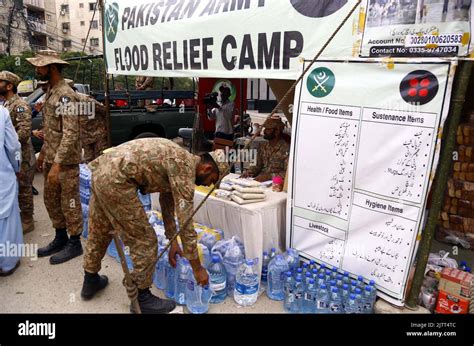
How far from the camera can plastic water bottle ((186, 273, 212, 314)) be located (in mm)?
3137

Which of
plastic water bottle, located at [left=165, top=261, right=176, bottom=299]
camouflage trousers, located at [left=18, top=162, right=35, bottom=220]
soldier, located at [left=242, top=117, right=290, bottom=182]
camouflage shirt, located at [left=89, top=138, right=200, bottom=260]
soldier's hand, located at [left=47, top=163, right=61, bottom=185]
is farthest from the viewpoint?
soldier, located at [left=242, top=117, right=290, bottom=182]

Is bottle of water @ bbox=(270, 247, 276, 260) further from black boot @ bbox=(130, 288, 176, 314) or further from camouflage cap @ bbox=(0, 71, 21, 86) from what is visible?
camouflage cap @ bbox=(0, 71, 21, 86)

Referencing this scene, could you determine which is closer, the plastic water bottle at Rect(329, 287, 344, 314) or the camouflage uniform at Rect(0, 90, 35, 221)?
the plastic water bottle at Rect(329, 287, 344, 314)

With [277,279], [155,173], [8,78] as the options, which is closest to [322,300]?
[277,279]

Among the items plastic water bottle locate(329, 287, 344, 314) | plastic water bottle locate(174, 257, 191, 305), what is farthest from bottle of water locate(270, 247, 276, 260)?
plastic water bottle locate(174, 257, 191, 305)

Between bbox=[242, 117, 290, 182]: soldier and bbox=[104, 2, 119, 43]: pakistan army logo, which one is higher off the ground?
bbox=[104, 2, 119, 43]: pakistan army logo

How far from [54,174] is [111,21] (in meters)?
2.98

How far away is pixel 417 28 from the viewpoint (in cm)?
257

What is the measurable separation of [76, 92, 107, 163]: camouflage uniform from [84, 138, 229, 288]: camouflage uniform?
3823mm

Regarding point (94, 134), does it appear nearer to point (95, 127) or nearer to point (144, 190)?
point (95, 127)

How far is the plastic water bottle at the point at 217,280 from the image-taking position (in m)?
3.25

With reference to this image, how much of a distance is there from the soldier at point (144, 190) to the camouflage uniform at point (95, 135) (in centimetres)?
382

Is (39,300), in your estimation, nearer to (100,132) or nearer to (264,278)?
(264,278)

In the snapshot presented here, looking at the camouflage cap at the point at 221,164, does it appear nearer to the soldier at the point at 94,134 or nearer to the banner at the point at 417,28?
the banner at the point at 417,28
